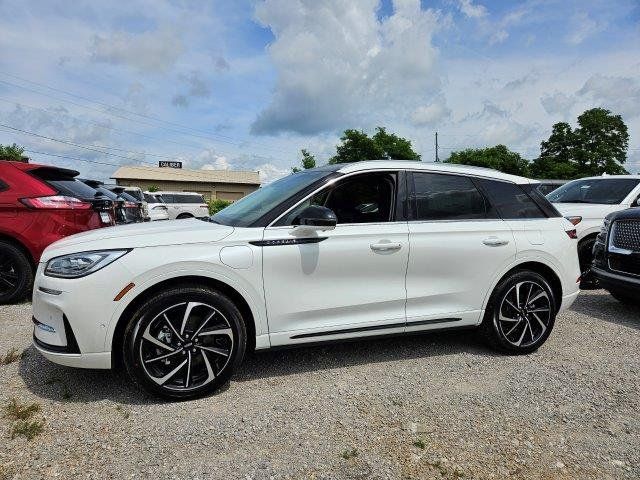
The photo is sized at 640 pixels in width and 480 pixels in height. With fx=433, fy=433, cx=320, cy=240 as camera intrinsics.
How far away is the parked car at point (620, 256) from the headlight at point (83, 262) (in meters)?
5.35

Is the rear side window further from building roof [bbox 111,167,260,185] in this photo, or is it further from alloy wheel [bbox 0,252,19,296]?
building roof [bbox 111,167,260,185]

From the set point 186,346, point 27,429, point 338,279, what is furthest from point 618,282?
point 27,429

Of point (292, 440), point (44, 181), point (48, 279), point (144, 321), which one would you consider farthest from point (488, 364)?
point (44, 181)

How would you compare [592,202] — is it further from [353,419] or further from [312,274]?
[353,419]

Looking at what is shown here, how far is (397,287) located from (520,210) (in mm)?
1470

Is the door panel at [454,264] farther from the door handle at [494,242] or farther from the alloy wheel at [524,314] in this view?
the alloy wheel at [524,314]

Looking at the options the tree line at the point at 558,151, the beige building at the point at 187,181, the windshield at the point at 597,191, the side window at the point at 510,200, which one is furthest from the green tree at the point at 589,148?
the side window at the point at 510,200

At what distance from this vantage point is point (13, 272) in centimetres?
505

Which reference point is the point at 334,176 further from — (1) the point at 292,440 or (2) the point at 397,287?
(1) the point at 292,440

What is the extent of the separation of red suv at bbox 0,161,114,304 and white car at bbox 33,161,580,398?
2.14 meters

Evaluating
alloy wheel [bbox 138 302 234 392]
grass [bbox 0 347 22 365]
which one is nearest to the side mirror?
alloy wheel [bbox 138 302 234 392]

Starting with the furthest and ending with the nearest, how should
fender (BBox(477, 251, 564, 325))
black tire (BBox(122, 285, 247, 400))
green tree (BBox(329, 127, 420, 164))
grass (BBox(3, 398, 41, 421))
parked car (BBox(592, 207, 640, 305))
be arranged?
green tree (BBox(329, 127, 420, 164))
parked car (BBox(592, 207, 640, 305))
fender (BBox(477, 251, 564, 325))
black tire (BBox(122, 285, 247, 400))
grass (BBox(3, 398, 41, 421))

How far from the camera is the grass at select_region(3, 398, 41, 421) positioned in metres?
2.72

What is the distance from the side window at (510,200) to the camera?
389cm
